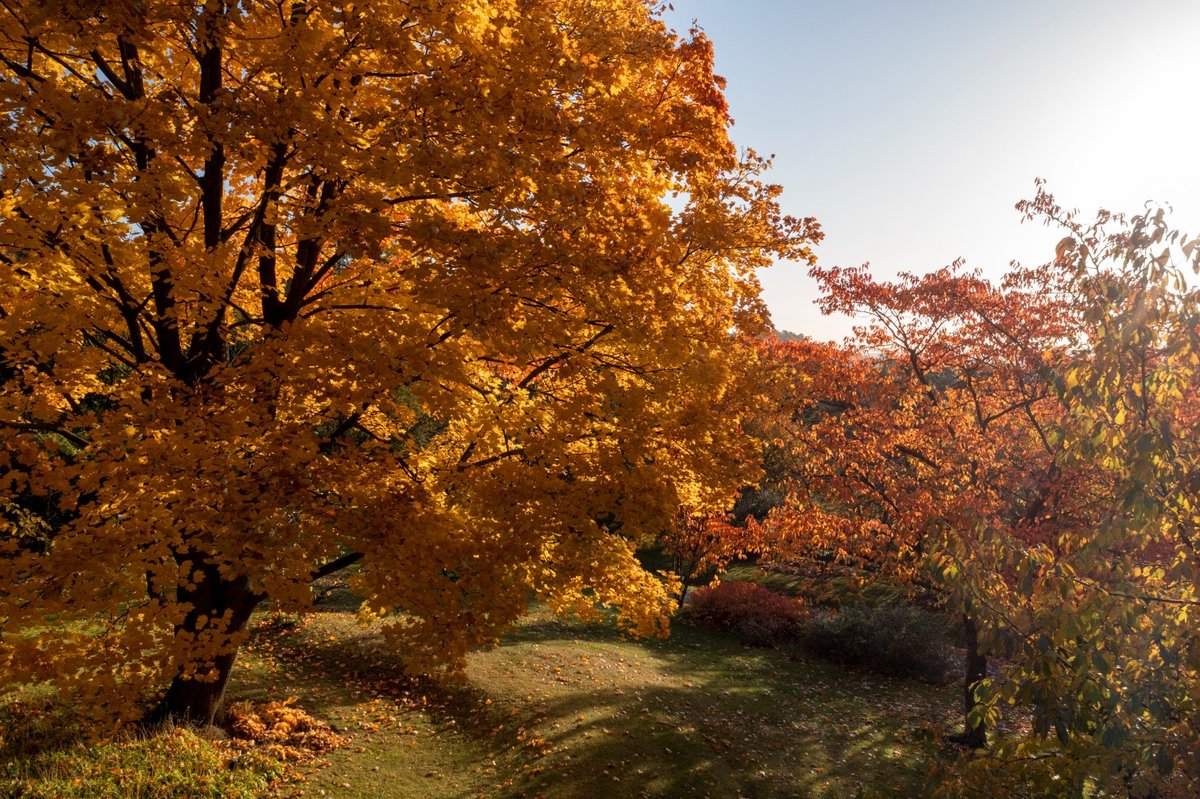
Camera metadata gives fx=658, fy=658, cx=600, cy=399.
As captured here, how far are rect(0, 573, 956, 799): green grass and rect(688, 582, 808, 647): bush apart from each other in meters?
2.06

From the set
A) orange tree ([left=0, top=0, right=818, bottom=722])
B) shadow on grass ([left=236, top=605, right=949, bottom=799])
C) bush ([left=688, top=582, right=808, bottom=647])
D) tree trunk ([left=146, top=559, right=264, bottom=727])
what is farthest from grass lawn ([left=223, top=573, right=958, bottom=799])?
orange tree ([left=0, top=0, right=818, bottom=722])

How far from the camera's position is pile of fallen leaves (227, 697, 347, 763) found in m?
9.39

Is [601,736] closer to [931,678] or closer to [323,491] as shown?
[323,491]

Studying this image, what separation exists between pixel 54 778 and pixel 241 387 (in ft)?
16.6

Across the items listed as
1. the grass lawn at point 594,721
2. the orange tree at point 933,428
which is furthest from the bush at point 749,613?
the orange tree at point 933,428

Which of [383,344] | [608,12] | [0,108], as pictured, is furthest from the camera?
[608,12]

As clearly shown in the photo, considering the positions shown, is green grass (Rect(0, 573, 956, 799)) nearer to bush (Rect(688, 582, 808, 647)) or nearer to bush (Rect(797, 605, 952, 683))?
bush (Rect(797, 605, 952, 683))

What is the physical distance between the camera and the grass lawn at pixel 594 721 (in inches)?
390

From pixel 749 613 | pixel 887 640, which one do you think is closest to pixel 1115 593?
pixel 887 640

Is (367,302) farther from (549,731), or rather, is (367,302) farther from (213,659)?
(549,731)

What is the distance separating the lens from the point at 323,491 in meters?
6.26

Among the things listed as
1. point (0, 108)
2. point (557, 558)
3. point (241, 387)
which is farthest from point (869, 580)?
point (0, 108)

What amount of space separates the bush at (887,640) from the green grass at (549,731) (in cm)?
65

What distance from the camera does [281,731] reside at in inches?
391
